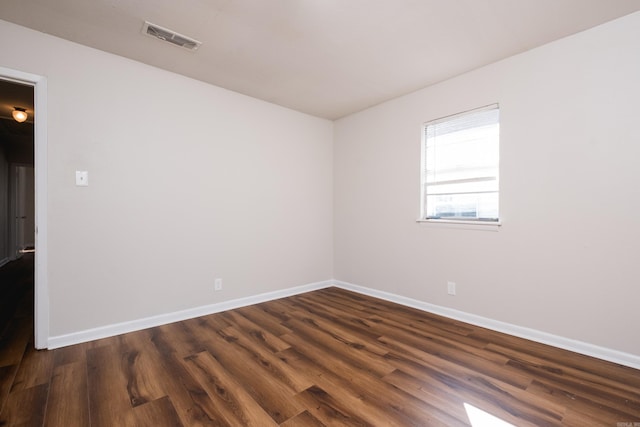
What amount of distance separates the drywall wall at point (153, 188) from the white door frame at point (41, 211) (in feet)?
0.13

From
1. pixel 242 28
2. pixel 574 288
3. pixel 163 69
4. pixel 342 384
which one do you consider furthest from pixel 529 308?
pixel 163 69

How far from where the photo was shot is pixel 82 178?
Answer: 251 cm

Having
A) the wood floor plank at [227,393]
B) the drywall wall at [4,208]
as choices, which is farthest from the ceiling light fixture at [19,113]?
the wood floor plank at [227,393]

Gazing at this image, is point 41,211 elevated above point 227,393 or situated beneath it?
elevated above

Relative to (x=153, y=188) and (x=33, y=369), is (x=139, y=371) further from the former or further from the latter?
(x=153, y=188)

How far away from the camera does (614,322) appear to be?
2.14 meters

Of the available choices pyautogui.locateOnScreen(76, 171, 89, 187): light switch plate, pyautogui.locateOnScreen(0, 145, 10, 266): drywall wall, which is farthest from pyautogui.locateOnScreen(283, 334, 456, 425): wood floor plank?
pyautogui.locateOnScreen(0, 145, 10, 266): drywall wall

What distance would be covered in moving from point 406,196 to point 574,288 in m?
1.80

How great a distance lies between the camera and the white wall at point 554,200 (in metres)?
2.12

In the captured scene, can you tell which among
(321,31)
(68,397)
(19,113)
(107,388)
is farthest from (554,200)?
(19,113)

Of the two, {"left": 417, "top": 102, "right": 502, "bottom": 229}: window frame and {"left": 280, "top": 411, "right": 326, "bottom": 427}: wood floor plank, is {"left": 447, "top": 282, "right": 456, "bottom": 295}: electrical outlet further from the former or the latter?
{"left": 280, "top": 411, "right": 326, "bottom": 427}: wood floor plank

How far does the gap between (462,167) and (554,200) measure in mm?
893

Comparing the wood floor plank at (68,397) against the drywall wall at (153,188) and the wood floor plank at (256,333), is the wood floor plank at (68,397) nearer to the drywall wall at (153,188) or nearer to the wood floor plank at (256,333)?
the drywall wall at (153,188)

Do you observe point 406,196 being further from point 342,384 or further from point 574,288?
point 342,384
